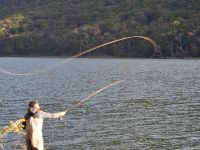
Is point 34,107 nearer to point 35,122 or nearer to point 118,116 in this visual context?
point 35,122

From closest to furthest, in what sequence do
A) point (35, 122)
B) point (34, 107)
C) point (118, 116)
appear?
point (34, 107), point (35, 122), point (118, 116)

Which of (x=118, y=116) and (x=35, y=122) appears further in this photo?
(x=118, y=116)

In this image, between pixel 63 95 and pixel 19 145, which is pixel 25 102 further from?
pixel 19 145

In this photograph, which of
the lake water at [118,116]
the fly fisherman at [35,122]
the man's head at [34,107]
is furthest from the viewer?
the lake water at [118,116]

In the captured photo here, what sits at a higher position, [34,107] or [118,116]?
[34,107]

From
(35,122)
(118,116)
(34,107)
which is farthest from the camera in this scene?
(118,116)

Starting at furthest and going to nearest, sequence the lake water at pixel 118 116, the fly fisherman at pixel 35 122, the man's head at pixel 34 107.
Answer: the lake water at pixel 118 116 < the fly fisherman at pixel 35 122 < the man's head at pixel 34 107

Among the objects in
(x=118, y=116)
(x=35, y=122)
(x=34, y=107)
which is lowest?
(x=118, y=116)

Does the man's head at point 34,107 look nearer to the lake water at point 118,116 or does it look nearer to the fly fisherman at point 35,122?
the fly fisherman at point 35,122

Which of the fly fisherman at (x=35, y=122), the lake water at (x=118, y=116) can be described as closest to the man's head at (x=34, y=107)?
the fly fisherman at (x=35, y=122)

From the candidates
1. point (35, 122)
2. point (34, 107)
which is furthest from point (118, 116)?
point (34, 107)

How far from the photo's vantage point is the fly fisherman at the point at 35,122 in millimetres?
19828

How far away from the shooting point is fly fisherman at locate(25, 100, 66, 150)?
65.1ft

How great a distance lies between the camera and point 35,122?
20.1 metres
